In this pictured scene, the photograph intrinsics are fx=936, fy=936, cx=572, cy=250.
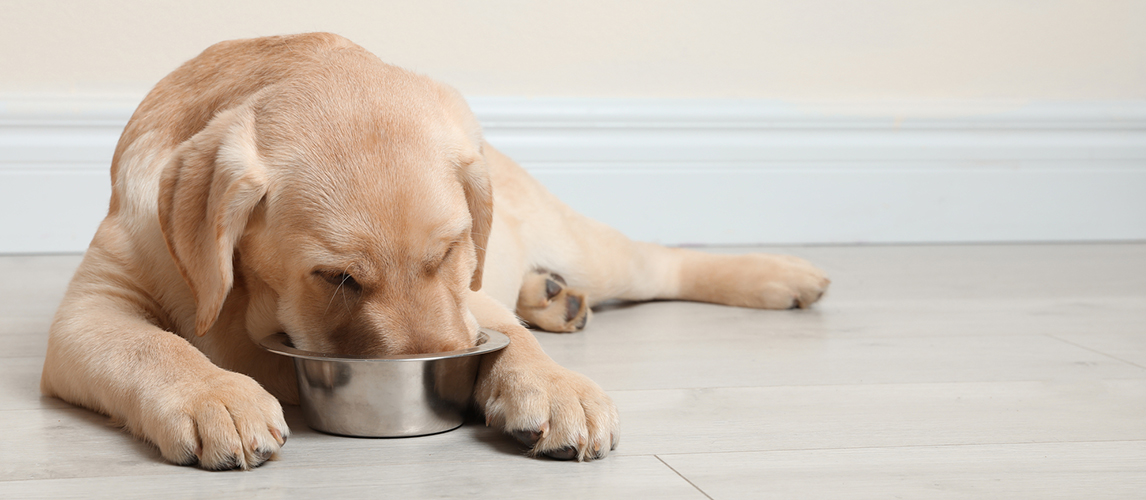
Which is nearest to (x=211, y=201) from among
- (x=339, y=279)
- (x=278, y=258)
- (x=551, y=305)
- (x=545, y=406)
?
(x=278, y=258)

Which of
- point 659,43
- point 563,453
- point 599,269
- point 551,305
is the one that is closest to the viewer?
point 563,453

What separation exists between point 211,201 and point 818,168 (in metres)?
3.46

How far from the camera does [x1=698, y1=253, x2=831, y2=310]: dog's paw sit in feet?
9.80

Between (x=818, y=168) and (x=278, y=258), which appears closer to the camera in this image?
(x=278, y=258)

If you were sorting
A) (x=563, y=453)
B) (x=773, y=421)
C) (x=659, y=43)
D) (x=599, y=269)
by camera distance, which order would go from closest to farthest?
1. (x=563, y=453)
2. (x=773, y=421)
3. (x=599, y=269)
4. (x=659, y=43)

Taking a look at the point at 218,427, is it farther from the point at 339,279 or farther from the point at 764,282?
the point at 764,282

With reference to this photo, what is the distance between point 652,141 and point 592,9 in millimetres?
669

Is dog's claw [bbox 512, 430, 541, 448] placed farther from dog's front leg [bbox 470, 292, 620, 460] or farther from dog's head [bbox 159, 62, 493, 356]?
dog's head [bbox 159, 62, 493, 356]

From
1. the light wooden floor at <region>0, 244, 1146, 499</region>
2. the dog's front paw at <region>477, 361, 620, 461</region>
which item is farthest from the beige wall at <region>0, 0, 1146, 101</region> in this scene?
the dog's front paw at <region>477, 361, 620, 461</region>

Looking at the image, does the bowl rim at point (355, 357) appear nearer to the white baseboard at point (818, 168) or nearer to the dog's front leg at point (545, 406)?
the dog's front leg at point (545, 406)

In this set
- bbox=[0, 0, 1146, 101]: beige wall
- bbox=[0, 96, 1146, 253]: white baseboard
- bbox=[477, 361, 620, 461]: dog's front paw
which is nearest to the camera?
bbox=[477, 361, 620, 461]: dog's front paw

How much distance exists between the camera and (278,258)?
158 centimetres

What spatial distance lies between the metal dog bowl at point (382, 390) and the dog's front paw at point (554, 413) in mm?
76

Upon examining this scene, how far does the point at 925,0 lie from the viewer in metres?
4.59
